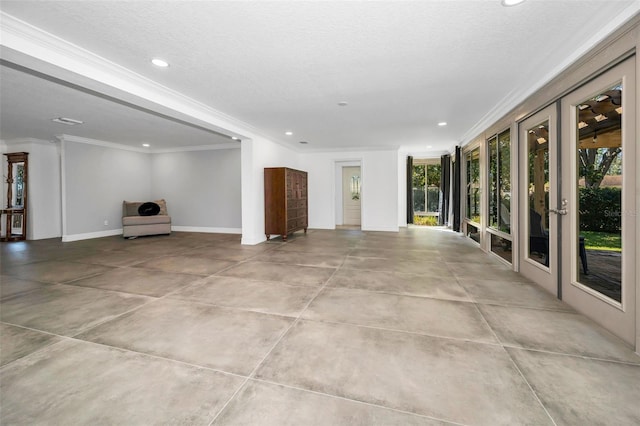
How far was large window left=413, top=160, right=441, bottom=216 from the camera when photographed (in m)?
9.66

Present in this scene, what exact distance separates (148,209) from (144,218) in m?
0.52

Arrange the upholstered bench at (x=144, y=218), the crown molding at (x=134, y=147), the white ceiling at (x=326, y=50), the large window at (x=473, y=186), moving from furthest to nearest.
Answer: the upholstered bench at (x=144, y=218), the crown molding at (x=134, y=147), the large window at (x=473, y=186), the white ceiling at (x=326, y=50)

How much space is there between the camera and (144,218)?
7.37 metres

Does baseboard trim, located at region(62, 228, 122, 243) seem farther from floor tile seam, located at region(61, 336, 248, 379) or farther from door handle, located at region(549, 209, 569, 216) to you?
door handle, located at region(549, 209, 569, 216)

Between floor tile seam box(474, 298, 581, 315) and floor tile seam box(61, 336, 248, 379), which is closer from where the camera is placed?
floor tile seam box(61, 336, 248, 379)

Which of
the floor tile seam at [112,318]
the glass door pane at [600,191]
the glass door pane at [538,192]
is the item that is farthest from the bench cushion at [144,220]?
the glass door pane at [600,191]

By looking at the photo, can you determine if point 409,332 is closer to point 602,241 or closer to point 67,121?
point 602,241

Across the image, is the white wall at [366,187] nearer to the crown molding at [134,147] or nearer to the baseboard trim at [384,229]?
the baseboard trim at [384,229]

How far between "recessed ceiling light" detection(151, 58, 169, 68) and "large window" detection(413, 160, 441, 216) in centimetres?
836

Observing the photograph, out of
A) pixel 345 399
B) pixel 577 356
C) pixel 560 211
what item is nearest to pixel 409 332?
pixel 345 399

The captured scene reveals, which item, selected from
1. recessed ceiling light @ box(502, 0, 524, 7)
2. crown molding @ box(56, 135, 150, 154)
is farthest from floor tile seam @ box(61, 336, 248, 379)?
crown molding @ box(56, 135, 150, 154)

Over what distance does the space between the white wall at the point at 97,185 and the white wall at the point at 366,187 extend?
5075mm

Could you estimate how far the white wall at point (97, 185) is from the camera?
270 inches

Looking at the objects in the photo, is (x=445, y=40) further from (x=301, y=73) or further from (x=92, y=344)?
(x=92, y=344)
